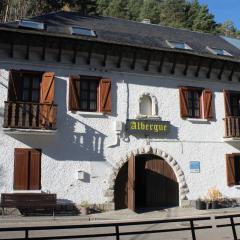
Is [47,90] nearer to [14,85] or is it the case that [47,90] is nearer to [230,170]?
[14,85]

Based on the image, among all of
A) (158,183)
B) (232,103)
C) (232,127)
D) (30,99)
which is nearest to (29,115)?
(30,99)

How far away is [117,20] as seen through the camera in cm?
2195

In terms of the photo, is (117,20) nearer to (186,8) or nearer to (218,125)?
(218,125)

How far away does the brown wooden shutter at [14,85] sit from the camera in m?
16.0

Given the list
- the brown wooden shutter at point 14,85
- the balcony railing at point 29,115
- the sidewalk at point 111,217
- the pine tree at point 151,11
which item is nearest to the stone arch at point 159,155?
the sidewalk at point 111,217

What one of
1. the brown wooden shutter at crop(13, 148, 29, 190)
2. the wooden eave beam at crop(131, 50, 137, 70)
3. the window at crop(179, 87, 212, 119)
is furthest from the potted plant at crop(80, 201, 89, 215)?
the window at crop(179, 87, 212, 119)

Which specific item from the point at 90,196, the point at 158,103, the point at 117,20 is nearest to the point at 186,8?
the point at 117,20

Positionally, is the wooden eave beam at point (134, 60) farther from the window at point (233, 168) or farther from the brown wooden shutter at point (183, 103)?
the window at point (233, 168)

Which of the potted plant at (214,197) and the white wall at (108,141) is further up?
the white wall at (108,141)

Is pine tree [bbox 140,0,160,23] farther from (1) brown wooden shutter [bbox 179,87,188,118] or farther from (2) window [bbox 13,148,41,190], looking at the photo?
(2) window [bbox 13,148,41,190]

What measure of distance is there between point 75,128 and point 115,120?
72.4 inches

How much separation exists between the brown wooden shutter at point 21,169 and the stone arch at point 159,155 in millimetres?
3396

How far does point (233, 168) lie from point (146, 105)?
5.27 meters

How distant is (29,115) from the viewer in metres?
15.5
